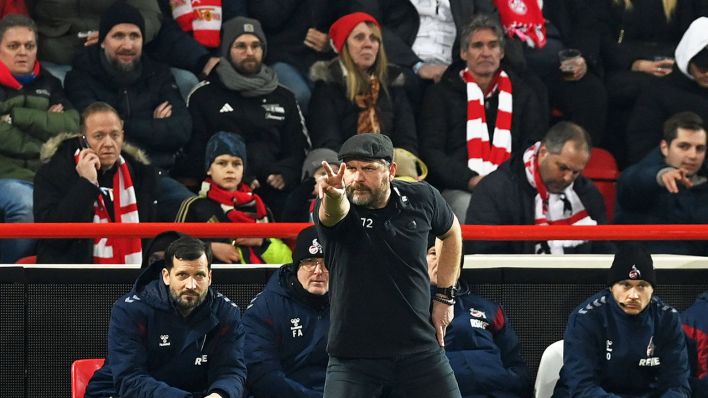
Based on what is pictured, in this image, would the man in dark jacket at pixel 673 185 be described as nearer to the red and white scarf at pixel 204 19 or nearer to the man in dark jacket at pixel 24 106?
the red and white scarf at pixel 204 19

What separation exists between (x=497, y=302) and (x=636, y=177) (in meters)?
1.94

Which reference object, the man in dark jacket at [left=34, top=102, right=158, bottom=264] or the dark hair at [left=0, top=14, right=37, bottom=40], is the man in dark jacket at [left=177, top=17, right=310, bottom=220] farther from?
the dark hair at [left=0, top=14, right=37, bottom=40]

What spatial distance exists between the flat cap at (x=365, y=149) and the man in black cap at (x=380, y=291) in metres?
0.02

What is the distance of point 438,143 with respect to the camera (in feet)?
36.8

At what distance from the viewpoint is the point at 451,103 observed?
11.3 meters

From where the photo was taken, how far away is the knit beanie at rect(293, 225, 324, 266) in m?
8.77

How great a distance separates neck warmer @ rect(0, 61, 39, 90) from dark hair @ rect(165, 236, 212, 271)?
8.27ft

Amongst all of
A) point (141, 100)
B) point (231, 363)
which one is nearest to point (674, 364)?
point (231, 363)

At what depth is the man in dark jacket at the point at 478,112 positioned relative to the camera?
1118 cm

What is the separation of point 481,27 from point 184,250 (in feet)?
12.4

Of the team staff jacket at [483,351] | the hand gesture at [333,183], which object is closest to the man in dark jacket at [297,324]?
the team staff jacket at [483,351]

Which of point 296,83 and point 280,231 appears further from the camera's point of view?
point 296,83

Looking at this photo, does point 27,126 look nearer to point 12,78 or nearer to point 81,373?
point 12,78

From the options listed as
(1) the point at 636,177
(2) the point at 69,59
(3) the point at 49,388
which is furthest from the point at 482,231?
(2) the point at 69,59
